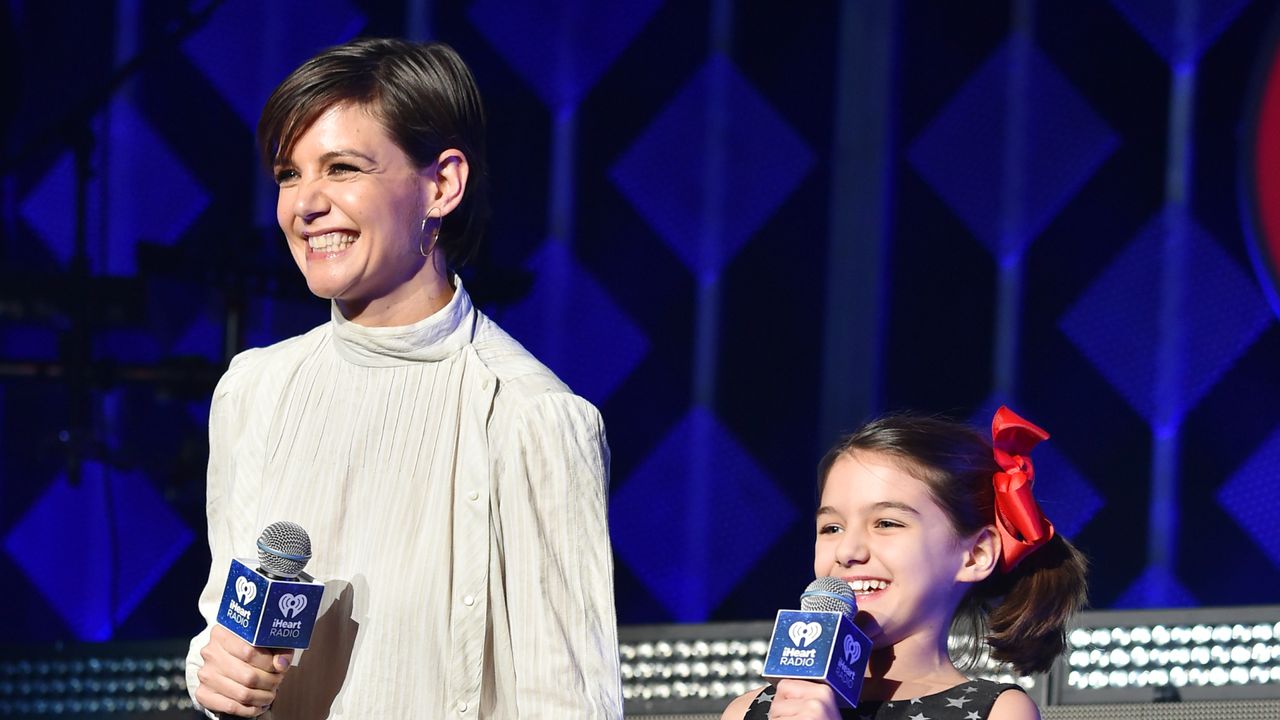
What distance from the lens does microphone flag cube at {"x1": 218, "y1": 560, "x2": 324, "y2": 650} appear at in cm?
139

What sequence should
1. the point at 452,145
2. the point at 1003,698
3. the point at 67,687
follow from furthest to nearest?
the point at 67,687, the point at 1003,698, the point at 452,145

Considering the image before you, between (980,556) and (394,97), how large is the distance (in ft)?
2.85

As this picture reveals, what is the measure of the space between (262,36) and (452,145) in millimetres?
2516

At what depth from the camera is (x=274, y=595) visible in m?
1.39

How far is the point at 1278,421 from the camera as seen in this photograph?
147 inches

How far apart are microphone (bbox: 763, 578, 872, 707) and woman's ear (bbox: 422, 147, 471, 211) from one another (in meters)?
0.54

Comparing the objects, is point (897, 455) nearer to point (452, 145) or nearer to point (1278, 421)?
point (452, 145)

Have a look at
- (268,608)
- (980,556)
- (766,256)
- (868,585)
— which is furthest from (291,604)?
(766,256)

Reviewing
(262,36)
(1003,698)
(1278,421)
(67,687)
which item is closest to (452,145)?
(1003,698)

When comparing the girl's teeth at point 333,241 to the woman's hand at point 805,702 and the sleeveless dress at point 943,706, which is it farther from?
the sleeveless dress at point 943,706

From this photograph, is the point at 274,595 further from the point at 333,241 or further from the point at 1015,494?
the point at 1015,494

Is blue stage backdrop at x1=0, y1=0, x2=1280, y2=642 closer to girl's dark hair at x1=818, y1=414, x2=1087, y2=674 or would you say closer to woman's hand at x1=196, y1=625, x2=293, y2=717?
girl's dark hair at x1=818, y1=414, x2=1087, y2=674

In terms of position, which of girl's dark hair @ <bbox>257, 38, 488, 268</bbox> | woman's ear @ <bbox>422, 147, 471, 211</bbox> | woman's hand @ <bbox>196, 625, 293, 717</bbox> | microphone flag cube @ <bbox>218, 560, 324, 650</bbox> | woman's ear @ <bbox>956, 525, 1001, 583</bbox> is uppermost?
girl's dark hair @ <bbox>257, 38, 488, 268</bbox>

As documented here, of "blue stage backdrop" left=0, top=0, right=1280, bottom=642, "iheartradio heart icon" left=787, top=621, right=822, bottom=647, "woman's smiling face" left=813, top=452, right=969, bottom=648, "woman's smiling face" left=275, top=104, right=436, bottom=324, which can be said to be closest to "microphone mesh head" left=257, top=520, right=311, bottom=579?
"woman's smiling face" left=275, top=104, right=436, bottom=324
